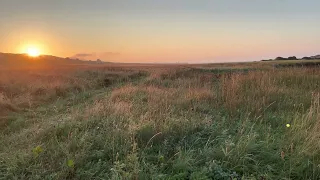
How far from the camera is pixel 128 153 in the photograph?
4.32 meters

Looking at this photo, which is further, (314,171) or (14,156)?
(14,156)

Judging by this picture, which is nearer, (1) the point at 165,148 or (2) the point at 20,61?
(1) the point at 165,148

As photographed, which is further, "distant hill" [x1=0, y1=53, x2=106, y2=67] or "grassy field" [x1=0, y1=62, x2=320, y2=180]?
"distant hill" [x1=0, y1=53, x2=106, y2=67]

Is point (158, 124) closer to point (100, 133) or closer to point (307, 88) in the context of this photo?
point (100, 133)

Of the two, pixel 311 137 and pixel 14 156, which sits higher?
pixel 311 137

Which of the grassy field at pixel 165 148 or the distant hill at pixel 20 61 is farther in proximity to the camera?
the distant hill at pixel 20 61

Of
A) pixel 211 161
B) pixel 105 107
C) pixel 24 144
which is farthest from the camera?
pixel 105 107

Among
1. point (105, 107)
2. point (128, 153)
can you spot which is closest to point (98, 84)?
point (105, 107)

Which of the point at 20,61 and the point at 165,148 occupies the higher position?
the point at 20,61

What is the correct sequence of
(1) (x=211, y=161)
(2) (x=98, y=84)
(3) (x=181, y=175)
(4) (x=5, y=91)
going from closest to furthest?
1. (3) (x=181, y=175)
2. (1) (x=211, y=161)
3. (4) (x=5, y=91)
4. (2) (x=98, y=84)

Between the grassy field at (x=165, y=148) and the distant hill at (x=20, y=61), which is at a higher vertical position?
the distant hill at (x=20, y=61)

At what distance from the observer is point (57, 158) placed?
4.26m

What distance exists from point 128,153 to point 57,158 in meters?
1.23

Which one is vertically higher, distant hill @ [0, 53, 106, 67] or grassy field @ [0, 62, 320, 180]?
distant hill @ [0, 53, 106, 67]
